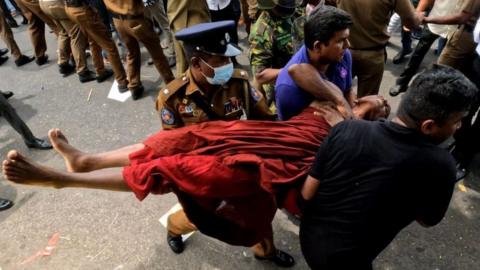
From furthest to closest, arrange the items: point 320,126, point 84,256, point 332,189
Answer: point 84,256 < point 320,126 < point 332,189

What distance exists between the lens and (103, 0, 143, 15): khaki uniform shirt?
3.96 metres

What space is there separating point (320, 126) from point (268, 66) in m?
1.32

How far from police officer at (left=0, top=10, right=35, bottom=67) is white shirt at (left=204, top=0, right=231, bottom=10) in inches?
141

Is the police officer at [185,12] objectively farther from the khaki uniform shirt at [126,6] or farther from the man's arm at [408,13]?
the man's arm at [408,13]

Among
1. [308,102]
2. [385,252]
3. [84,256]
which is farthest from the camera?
[84,256]

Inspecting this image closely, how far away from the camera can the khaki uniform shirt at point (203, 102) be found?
2238 millimetres

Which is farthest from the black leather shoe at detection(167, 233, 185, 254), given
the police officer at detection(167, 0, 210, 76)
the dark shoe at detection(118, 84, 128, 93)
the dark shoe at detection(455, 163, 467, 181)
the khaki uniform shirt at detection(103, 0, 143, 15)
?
the dark shoe at detection(118, 84, 128, 93)

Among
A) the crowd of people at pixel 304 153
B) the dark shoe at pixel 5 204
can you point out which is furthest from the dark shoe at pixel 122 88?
the crowd of people at pixel 304 153

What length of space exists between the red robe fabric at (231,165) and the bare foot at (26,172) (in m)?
0.33

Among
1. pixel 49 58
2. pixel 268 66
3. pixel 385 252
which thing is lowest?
pixel 49 58

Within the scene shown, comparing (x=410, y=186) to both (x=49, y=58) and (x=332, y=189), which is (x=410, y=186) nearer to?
(x=332, y=189)

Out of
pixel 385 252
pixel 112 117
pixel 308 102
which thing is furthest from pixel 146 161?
pixel 112 117

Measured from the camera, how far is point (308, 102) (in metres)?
2.16

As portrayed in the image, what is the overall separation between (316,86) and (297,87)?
0.41 ft
